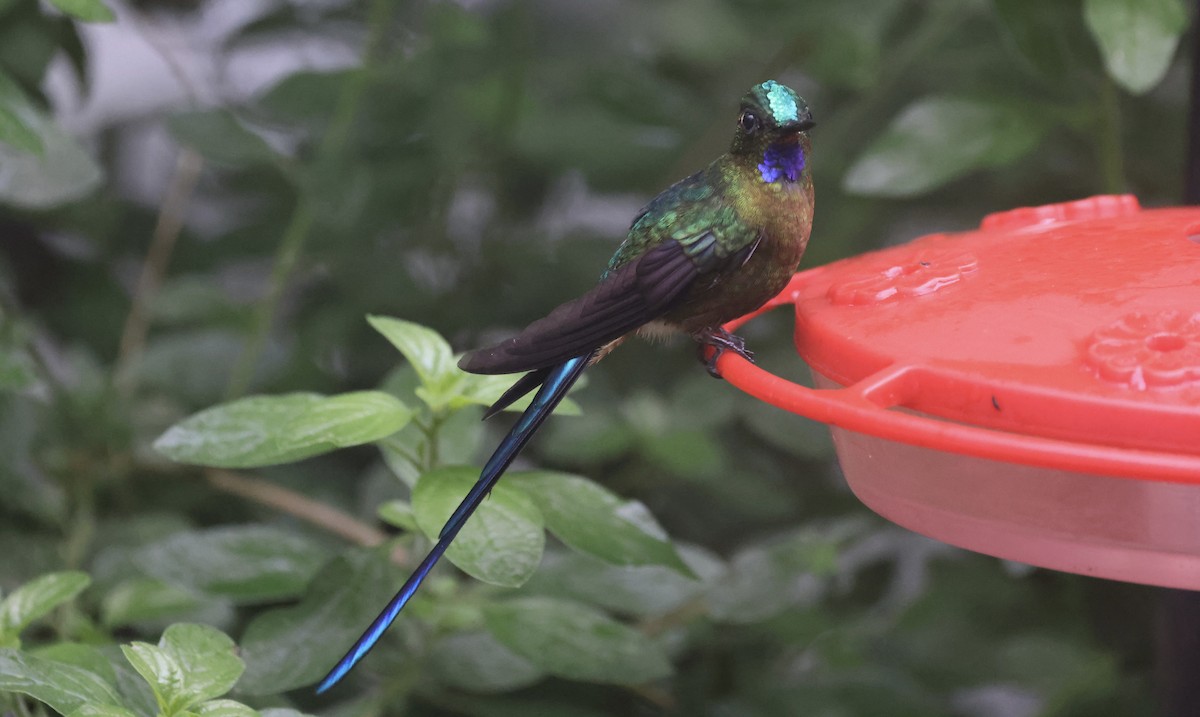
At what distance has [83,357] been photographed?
5.26 feet

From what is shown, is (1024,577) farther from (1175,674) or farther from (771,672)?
(1175,674)

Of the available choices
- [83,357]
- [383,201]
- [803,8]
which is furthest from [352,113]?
[803,8]

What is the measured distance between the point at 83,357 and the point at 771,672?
98cm

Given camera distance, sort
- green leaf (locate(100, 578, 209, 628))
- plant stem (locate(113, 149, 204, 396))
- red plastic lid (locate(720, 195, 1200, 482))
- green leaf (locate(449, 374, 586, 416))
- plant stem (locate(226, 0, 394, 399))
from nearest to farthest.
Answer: red plastic lid (locate(720, 195, 1200, 482)) < green leaf (locate(449, 374, 586, 416)) < green leaf (locate(100, 578, 209, 628)) < plant stem (locate(226, 0, 394, 399)) < plant stem (locate(113, 149, 204, 396))

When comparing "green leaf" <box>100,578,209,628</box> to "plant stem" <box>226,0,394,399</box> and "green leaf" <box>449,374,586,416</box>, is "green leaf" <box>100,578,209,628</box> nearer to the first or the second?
"green leaf" <box>449,374,586,416</box>

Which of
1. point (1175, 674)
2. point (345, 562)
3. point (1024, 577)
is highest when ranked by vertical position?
point (345, 562)

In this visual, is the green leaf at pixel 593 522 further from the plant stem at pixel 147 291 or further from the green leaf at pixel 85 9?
the plant stem at pixel 147 291

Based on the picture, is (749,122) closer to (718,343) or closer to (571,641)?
(718,343)

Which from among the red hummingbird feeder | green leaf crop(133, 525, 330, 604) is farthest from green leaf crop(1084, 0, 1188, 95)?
green leaf crop(133, 525, 330, 604)

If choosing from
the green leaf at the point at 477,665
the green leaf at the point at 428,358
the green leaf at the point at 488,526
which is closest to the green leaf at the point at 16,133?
the green leaf at the point at 428,358

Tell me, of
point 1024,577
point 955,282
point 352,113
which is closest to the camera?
point 955,282

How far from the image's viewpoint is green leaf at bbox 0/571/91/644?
78 cm

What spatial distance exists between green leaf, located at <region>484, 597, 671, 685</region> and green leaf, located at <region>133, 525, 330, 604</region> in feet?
0.50

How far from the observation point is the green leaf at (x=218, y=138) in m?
1.44
